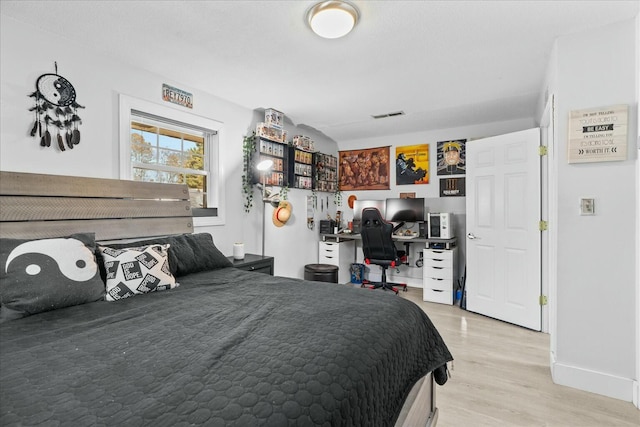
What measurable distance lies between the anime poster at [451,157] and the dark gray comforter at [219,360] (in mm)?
3415

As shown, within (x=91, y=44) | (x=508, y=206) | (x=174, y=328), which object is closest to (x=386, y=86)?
(x=508, y=206)

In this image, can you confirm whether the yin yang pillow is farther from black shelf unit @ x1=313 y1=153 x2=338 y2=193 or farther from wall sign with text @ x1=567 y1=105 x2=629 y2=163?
black shelf unit @ x1=313 y1=153 x2=338 y2=193

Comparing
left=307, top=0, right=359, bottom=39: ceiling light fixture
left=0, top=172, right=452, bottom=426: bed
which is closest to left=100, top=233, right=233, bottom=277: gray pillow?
left=0, top=172, right=452, bottom=426: bed

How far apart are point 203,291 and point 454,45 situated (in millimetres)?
2393

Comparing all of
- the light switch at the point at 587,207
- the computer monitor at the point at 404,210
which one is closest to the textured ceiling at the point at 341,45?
the light switch at the point at 587,207

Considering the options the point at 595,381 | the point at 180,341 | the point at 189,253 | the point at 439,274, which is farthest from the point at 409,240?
the point at 180,341

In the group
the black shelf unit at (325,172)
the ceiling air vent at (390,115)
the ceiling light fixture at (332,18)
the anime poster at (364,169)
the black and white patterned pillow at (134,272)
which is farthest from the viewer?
the anime poster at (364,169)

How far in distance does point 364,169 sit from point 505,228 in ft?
8.03

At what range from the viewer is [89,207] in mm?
2303

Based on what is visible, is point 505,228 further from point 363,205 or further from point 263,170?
point 263,170

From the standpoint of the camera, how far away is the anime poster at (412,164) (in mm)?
4871

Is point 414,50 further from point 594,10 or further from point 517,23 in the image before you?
point 594,10

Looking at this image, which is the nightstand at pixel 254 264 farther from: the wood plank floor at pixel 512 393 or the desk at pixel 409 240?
the wood plank floor at pixel 512 393

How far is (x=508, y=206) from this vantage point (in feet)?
11.2
